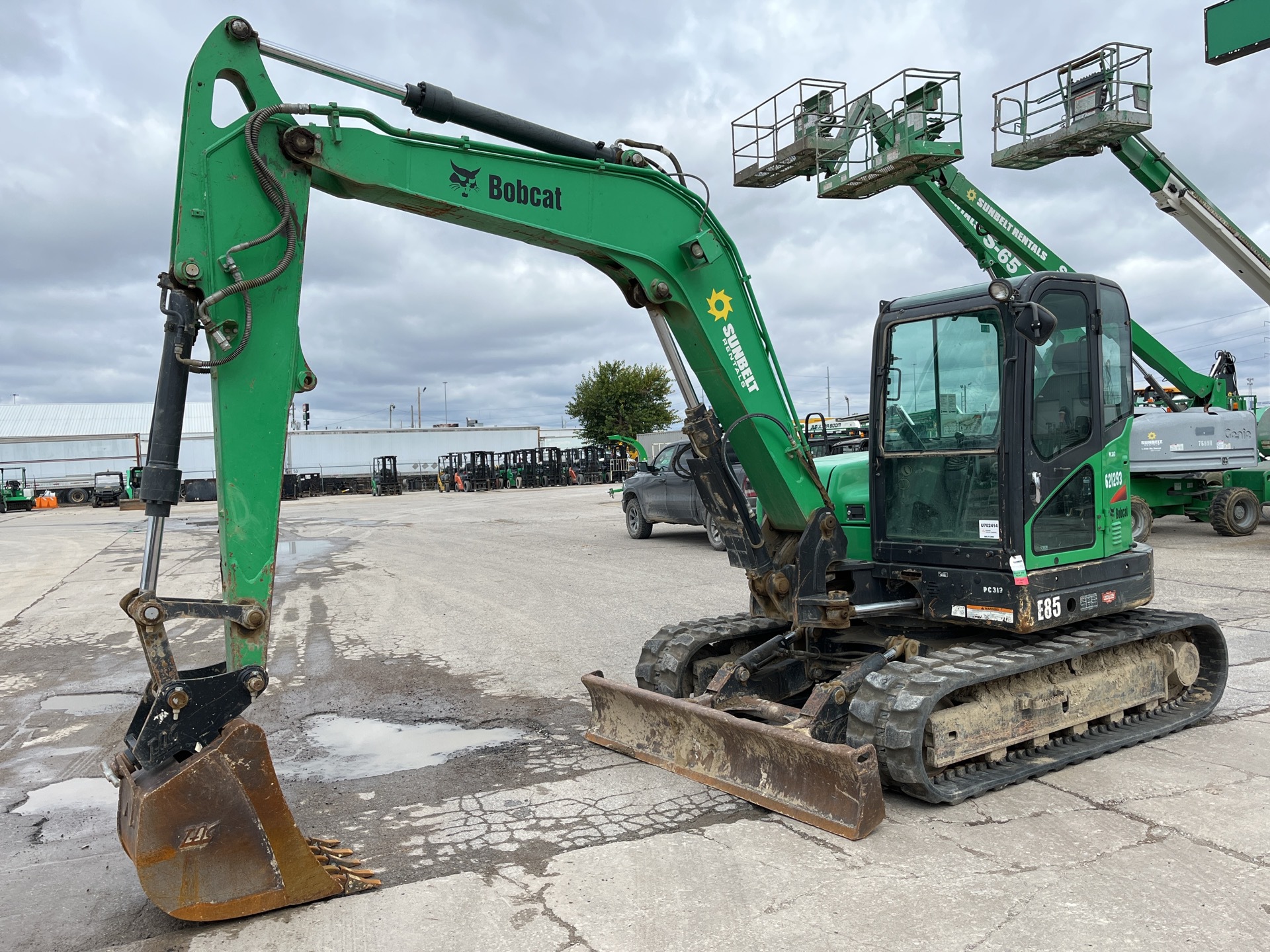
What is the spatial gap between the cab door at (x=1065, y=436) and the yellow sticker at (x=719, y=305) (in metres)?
1.75

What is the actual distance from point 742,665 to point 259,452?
3.17 m

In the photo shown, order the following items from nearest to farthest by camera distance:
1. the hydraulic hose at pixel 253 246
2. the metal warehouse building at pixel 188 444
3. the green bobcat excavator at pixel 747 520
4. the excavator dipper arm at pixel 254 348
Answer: the excavator dipper arm at pixel 254 348, the green bobcat excavator at pixel 747 520, the hydraulic hose at pixel 253 246, the metal warehouse building at pixel 188 444

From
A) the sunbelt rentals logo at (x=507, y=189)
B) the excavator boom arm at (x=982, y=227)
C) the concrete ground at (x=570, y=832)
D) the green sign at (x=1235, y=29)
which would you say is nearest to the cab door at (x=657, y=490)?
the excavator boom arm at (x=982, y=227)

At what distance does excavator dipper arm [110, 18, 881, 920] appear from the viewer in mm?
3777

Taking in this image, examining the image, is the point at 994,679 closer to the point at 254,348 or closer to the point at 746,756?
the point at 746,756

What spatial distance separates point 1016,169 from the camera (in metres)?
16.1

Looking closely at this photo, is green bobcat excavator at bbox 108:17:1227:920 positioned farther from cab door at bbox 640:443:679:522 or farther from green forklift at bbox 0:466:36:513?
green forklift at bbox 0:466:36:513

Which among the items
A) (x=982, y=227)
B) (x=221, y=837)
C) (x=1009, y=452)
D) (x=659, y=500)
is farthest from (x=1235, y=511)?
(x=221, y=837)

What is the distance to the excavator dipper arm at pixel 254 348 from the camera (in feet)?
12.4

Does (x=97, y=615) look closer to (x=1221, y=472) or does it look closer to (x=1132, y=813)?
(x=1132, y=813)

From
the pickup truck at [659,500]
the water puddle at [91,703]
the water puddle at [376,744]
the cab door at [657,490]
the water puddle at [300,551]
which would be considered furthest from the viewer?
the cab door at [657,490]

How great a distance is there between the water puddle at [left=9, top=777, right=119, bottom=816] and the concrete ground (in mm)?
20

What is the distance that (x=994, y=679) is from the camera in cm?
524

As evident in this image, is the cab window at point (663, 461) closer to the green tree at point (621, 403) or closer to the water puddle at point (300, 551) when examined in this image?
the water puddle at point (300, 551)
